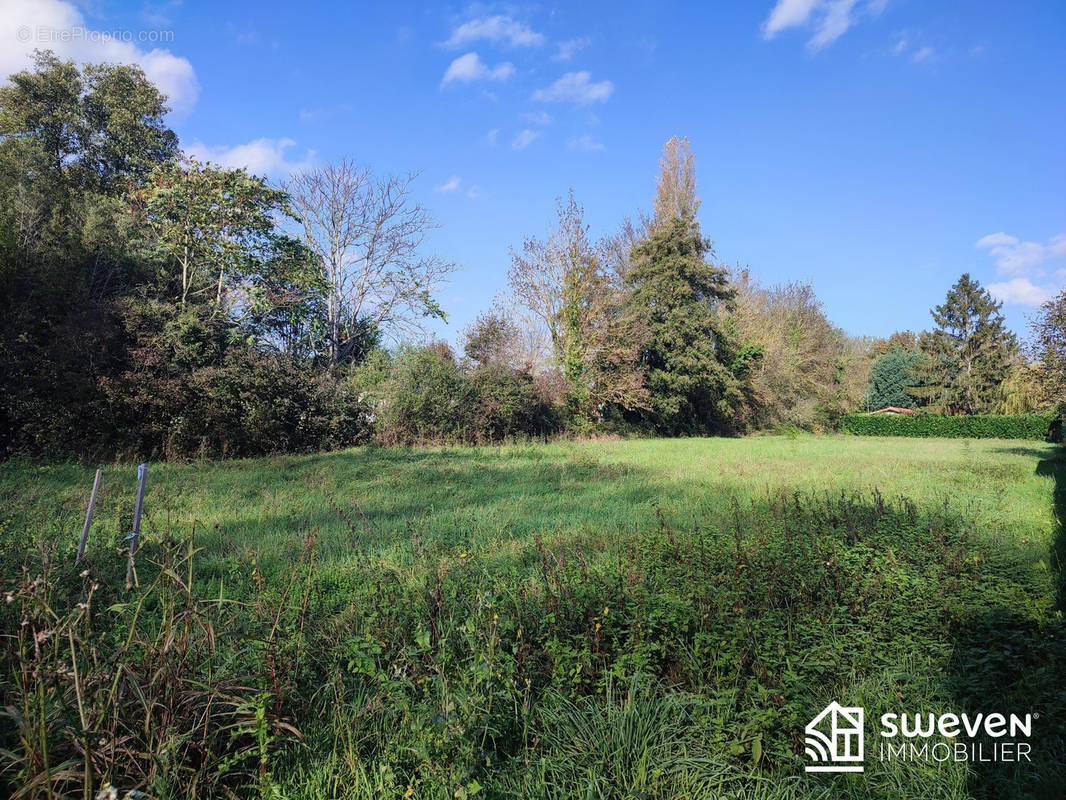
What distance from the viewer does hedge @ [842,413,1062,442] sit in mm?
31797

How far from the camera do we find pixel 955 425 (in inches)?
1352

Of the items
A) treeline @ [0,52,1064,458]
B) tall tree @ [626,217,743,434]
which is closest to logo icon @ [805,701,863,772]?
treeline @ [0,52,1064,458]

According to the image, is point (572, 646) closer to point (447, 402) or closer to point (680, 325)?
point (447, 402)

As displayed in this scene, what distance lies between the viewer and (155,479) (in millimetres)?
9672

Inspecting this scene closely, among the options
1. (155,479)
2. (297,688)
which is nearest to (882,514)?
(297,688)

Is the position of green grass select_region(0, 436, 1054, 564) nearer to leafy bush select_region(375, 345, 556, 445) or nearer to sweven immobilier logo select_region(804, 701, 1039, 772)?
sweven immobilier logo select_region(804, 701, 1039, 772)

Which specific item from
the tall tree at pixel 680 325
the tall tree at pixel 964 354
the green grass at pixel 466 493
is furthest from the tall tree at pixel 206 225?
the tall tree at pixel 964 354

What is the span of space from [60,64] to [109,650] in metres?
31.0

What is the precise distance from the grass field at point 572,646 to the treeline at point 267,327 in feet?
26.4

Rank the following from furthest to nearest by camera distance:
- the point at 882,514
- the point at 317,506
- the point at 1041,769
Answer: the point at 317,506
the point at 882,514
the point at 1041,769

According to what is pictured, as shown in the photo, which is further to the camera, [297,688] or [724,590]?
[724,590]

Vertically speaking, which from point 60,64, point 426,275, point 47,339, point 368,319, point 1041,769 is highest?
point 60,64

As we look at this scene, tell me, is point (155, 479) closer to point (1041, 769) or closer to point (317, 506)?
point (317, 506)

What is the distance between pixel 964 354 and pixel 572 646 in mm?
51359
